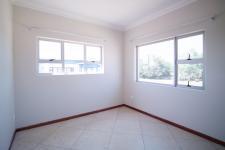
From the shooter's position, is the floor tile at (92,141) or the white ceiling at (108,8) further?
the white ceiling at (108,8)

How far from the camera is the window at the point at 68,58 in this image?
274cm

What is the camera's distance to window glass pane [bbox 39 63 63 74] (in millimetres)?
2713

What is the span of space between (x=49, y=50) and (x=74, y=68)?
715 millimetres

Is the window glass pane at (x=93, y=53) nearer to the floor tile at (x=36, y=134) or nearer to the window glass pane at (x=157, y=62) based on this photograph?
the window glass pane at (x=157, y=62)

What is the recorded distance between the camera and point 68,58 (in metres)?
3.08

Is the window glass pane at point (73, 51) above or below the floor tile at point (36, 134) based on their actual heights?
above

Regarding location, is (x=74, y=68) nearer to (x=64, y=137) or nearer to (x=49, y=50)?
(x=49, y=50)

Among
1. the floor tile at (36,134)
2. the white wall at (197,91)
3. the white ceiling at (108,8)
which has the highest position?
the white ceiling at (108,8)

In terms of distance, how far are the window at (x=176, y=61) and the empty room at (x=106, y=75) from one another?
2 cm

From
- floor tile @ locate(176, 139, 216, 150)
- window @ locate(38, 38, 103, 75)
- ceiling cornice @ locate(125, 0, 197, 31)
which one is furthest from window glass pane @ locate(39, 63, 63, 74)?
floor tile @ locate(176, 139, 216, 150)

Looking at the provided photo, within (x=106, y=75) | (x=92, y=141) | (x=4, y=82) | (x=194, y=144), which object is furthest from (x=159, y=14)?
(x=4, y=82)

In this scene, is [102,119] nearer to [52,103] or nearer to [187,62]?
[52,103]

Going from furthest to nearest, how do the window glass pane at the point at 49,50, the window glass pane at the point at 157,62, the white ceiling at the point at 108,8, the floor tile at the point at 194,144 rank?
1. the window glass pane at the point at 157,62
2. the window glass pane at the point at 49,50
3. the white ceiling at the point at 108,8
4. the floor tile at the point at 194,144

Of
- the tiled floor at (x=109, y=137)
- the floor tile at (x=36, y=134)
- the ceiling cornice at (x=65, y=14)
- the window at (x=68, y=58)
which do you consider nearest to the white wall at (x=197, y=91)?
the tiled floor at (x=109, y=137)
